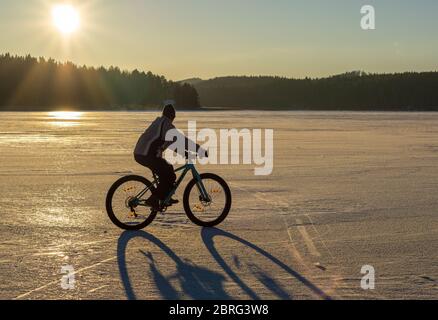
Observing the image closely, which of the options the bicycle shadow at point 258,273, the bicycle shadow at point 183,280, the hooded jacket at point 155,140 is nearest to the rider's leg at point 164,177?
the hooded jacket at point 155,140

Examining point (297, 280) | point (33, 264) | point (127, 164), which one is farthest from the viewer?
point (127, 164)

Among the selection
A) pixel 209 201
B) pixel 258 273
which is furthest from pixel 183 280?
pixel 209 201

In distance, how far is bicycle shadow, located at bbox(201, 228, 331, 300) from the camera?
5.50 m

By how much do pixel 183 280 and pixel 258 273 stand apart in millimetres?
829

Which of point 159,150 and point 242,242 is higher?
point 159,150

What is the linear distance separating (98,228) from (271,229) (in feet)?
8.27

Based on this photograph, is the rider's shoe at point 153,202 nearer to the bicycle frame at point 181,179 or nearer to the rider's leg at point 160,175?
the rider's leg at point 160,175

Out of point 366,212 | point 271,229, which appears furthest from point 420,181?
point 271,229

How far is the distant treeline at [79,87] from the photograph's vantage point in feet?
493

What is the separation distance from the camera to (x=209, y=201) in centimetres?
879

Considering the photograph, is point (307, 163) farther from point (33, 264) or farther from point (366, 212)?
point (33, 264)

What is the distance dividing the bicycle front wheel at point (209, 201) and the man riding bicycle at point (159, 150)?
375 mm

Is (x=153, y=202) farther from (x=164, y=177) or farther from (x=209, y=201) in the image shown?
(x=209, y=201)

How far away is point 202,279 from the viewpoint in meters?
5.98
